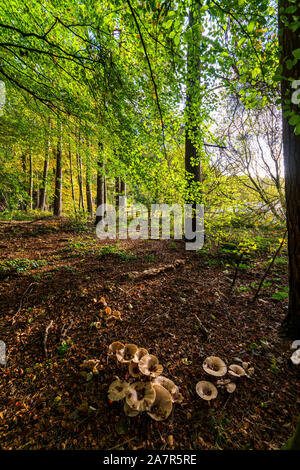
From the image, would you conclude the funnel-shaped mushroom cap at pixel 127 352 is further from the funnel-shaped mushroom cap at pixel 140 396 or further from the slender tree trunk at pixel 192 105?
the slender tree trunk at pixel 192 105

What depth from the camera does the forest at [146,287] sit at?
130cm

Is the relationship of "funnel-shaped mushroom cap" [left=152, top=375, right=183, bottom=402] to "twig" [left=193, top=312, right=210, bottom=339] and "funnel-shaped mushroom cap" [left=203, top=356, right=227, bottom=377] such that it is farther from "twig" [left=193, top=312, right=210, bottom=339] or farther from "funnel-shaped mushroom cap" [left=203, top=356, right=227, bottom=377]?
"twig" [left=193, top=312, right=210, bottom=339]

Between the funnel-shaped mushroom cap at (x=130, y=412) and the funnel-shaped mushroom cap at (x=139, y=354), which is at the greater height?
the funnel-shaped mushroom cap at (x=139, y=354)

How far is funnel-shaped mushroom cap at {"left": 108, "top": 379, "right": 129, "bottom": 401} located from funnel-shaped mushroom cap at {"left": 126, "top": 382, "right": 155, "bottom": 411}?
0.05 m

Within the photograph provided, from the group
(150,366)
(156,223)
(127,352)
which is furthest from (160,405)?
(156,223)

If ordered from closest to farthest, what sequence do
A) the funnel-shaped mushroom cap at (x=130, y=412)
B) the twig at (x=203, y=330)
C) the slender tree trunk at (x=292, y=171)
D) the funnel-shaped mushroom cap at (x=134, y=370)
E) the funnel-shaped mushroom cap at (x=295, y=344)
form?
1. the funnel-shaped mushroom cap at (x=130, y=412)
2. the funnel-shaped mushroom cap at (x=134, y=370)
3. the slender tree trunk at (x=292, y=171)
4. the funnel-shaped mushroom cap at (x=295, y=344)
5. the twig at (x=203, y=330)

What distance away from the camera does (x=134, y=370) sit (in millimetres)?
1530

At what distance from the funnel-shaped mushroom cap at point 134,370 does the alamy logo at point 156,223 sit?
346cm

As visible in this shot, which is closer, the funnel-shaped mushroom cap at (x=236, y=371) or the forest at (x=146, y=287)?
the forest at (x=146, y=287)

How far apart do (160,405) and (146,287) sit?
73.0 inches

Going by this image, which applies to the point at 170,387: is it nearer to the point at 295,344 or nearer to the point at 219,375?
the point at 219,375

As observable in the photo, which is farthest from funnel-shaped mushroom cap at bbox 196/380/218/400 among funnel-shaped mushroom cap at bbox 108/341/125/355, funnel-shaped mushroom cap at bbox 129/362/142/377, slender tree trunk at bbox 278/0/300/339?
slender tree trunk at bbox 278/0/300/339

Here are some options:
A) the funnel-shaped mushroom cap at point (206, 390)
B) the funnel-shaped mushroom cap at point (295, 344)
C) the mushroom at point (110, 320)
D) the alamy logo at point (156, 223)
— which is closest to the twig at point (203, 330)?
the funnel-shaped mushroom cap at point (206, 390)
